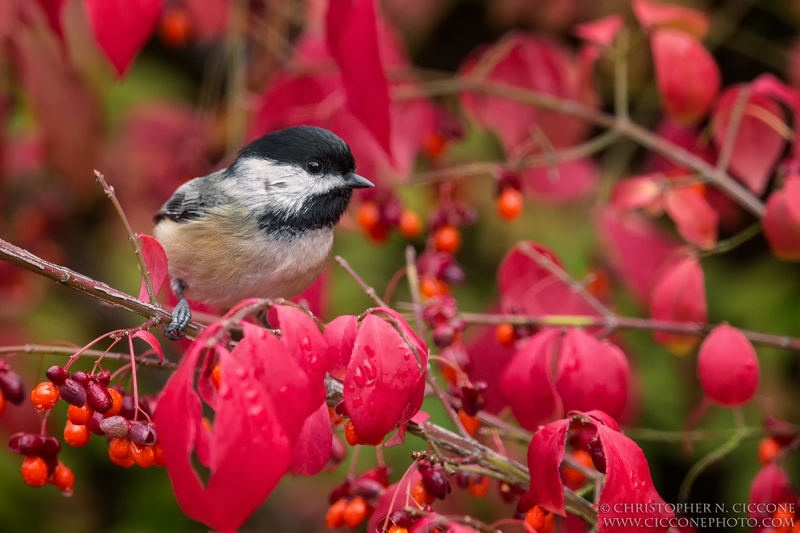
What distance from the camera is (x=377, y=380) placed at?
1.09 m

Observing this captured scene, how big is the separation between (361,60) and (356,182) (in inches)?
20.5

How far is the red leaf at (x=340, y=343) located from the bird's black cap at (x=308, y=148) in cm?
90

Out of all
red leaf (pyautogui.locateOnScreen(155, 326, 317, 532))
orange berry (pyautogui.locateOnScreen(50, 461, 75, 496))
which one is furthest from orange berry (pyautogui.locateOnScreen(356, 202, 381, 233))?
red leaf (pyautogui.locateOnScreen(155, 326, 317, 532))

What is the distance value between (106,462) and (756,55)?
3.01 m

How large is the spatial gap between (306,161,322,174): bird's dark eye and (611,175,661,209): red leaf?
757 mm

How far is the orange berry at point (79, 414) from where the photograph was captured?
1.23 m

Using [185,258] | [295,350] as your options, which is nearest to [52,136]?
[185,258]

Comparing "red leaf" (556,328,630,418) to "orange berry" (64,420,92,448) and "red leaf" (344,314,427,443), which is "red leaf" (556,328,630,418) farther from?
"orange berry" (64,420,92,448)

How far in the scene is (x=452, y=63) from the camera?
3684 mm

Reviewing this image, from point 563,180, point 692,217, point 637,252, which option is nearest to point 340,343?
point 692,217

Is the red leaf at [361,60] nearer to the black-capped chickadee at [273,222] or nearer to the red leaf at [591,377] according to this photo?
the black-capped chickadee at [273,222]

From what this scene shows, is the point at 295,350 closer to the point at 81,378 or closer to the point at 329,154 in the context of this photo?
the point at 81,378

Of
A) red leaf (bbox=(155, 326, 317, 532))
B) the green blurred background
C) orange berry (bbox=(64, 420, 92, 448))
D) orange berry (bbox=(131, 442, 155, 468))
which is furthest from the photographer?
the green blurred background

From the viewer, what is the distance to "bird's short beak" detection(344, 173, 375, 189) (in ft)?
6.59
